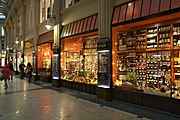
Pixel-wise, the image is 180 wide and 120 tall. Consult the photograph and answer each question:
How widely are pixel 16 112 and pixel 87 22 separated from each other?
20.1 ft

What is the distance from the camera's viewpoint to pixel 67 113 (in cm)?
798

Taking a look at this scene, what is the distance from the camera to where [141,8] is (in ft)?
29.5

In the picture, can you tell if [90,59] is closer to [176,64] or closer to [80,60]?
[80,60]

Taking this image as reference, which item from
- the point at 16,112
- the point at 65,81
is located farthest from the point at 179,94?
the point at 65,81

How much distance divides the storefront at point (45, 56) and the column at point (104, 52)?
308 inches

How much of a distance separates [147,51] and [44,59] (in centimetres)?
1214

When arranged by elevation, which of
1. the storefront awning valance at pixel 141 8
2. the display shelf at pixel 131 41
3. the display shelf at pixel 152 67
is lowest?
the display shelf at pixel 152 67

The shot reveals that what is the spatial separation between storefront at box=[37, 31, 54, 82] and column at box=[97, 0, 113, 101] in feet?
25.7

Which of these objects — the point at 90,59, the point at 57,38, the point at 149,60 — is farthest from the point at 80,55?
the point at 149,60

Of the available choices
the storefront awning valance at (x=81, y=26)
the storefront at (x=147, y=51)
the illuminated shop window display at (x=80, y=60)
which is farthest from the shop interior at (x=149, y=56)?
the illuminated shop window display at (x=80, y=60)

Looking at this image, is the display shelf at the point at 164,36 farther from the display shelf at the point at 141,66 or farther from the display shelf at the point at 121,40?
the display shelf at the point at 121,40

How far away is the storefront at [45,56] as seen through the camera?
18.9 meters

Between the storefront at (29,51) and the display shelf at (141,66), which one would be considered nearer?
the display shelf at (141,66)

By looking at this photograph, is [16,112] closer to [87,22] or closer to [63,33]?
[87,22]
